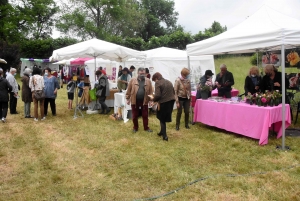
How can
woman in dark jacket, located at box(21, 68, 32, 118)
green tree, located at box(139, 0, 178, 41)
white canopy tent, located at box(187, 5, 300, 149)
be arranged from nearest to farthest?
white canopy tent, located at box(187, 5, 300, 149) < woman in dark jacket, located at box(21, 68, 32, 118) < green tree, located at box(139, 0, 178, 41)

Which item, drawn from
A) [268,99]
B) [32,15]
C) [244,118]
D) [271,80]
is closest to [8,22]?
[32,15]

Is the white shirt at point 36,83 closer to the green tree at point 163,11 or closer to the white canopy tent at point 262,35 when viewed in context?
the white canopy tent at point 262,35

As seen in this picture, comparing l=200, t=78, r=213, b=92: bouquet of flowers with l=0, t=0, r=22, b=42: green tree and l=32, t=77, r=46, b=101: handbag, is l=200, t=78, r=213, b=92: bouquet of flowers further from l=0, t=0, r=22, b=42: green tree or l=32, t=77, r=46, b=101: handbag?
l=0, t=0, r=22, b=42: green tree

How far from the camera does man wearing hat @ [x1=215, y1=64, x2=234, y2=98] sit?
6.91 m

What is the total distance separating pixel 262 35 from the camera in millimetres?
4914

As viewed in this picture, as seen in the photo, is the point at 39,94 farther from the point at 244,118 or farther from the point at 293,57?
the point at 293,57

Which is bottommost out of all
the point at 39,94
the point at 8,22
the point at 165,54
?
the point at 39,94

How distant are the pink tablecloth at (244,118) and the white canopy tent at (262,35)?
330 mm

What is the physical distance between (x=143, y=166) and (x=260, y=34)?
10.8ft

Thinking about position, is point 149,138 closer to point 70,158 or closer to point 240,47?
point 70,158

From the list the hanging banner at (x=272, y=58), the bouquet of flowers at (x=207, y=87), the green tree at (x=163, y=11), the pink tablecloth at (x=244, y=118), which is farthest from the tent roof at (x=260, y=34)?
the green tree at (x=163, y=11)

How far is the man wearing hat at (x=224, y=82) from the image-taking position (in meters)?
6.91

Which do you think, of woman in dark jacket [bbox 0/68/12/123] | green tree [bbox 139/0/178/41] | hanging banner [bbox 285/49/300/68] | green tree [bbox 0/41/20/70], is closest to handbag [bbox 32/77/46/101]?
woman in dark jacket [bbox 0/68/12/123]

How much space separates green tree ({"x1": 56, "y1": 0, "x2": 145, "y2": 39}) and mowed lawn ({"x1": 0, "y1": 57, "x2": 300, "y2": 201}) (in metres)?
25.8
